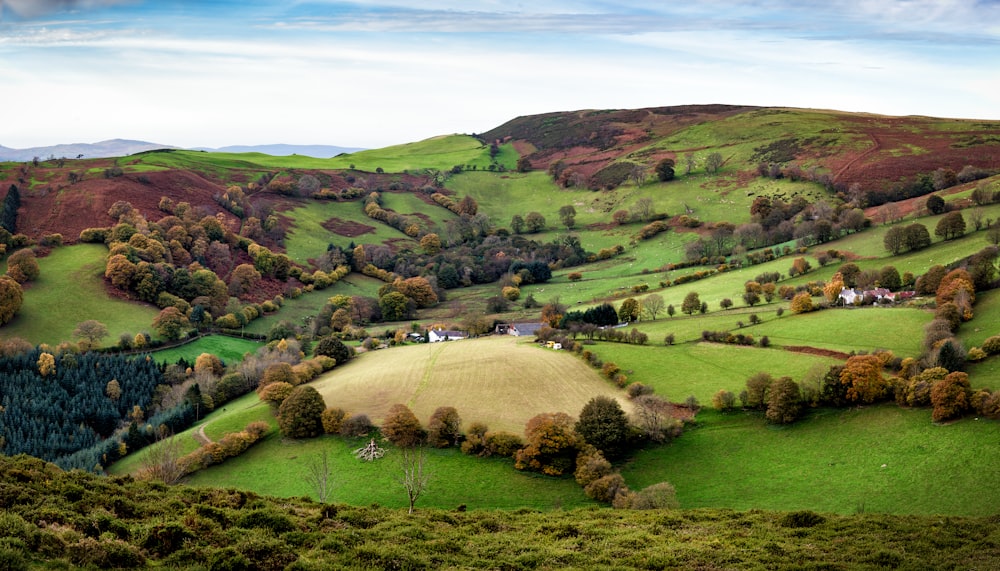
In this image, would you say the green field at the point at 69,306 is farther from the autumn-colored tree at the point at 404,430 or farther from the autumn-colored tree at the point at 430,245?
the autumn-colored tree at the point at 430,245

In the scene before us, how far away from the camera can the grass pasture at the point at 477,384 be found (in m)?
67.1

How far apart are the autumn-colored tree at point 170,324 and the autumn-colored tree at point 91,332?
25.0 ft

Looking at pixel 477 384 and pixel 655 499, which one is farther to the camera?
pixel 477 384

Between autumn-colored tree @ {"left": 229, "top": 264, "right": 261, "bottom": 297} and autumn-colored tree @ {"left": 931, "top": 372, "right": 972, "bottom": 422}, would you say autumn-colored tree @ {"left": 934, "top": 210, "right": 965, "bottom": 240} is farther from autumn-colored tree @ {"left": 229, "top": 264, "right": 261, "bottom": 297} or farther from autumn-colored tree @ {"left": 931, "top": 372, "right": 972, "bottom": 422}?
autumn-colored tree @ {"left": 229, "top": 264, "right": 261, "bottom": 297}

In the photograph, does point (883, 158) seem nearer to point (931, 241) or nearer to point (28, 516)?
point (931, 241)

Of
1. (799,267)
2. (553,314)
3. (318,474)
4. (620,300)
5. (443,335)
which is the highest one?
(799,267)

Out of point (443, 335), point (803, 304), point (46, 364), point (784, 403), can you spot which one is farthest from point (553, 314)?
point (46, 364)

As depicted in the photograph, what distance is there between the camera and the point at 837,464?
52.2 meters

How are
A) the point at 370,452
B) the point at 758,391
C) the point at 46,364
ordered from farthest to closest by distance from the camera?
the point at 46,364
the point at 758,391
the point at 370,452

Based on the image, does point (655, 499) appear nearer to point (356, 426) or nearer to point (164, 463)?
point (356, 426)

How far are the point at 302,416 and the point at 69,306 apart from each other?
62708 millimetres

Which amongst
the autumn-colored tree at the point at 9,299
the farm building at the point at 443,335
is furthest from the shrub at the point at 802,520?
the autumn-colored tree at the point at 9,299

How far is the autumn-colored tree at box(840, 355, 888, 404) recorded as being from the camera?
191 ft

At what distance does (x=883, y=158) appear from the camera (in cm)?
16488
